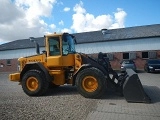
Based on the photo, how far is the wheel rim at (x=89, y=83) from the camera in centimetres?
1010

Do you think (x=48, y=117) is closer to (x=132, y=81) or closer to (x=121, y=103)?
(x=121, y=103)

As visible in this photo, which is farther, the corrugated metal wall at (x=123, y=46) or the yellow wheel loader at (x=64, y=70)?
the corrugated metal wall at (x=123, y=46)

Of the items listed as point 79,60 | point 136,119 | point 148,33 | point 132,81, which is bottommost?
point 136,119

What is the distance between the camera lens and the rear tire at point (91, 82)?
9909mm

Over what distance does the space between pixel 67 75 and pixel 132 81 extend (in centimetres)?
351

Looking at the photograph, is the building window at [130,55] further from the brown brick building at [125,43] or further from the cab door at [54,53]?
the cab door at [54,53]

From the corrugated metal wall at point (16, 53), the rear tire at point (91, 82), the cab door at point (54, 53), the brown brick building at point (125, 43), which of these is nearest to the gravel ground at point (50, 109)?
the rear tire at point (91, 82)

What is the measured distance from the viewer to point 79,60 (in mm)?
11008

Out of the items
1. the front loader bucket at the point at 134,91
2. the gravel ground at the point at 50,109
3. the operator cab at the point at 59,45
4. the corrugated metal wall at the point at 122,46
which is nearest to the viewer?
the gravel ground at the point at 50,109

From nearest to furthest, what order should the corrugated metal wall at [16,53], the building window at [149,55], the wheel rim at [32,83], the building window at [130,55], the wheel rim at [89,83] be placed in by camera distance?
the wheel rim at [89,83], the wheel rim at [32,83], the building window at [149,55], the building window at [130,55], the corrugated metal wall at [16,53]

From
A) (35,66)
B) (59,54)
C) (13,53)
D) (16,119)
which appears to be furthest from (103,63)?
(13,53)

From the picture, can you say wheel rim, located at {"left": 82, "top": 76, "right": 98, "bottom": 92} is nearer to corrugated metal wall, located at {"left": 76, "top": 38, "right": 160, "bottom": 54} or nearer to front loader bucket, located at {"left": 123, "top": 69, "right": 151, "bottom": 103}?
front loader bucket, located at {"left": 123, "top": 69, "right": 151, "bottom": 103}

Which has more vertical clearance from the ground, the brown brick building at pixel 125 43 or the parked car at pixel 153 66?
the brown brick building at pixel 125 43

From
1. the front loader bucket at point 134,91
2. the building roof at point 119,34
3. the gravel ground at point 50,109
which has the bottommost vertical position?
the gravel ground at point 50,109
